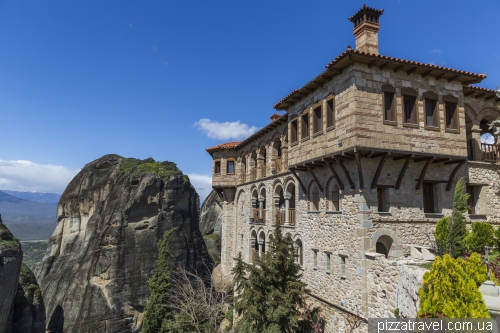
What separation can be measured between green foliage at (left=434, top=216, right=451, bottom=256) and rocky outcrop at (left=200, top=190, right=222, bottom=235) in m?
41.2

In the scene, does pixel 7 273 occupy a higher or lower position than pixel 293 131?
lower

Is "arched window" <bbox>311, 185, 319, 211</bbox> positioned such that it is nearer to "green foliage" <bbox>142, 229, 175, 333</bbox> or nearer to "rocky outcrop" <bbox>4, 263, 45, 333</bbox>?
"green foliage" <bbox>142, 229, 175, 333</bbox>

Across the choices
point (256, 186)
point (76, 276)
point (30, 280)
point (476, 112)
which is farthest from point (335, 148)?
point (76, 276)

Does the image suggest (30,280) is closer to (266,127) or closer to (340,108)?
(266,127)

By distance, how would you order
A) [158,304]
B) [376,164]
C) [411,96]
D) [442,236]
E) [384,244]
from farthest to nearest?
[158,304] → [411,96] → [384,244] → [376,164] → [442,236]

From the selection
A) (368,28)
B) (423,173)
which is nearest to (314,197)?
(423,173)

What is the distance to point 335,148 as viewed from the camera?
13227mm

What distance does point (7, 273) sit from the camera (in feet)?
66.6

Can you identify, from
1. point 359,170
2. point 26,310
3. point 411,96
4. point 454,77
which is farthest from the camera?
point 26,310

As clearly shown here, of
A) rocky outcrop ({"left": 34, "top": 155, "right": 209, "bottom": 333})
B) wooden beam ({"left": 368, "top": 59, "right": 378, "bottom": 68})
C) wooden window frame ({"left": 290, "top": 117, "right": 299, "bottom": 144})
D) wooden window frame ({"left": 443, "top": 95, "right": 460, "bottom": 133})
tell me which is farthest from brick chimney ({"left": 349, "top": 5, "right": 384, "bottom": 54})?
rocky outcrop ({"left": 34, "top": 155, "right": 209, "bottom": 333})

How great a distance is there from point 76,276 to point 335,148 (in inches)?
1209

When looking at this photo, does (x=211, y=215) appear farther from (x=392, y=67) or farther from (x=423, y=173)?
(x=392, y=67)

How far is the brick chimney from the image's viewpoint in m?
15.1

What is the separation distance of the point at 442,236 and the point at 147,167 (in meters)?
31.9
